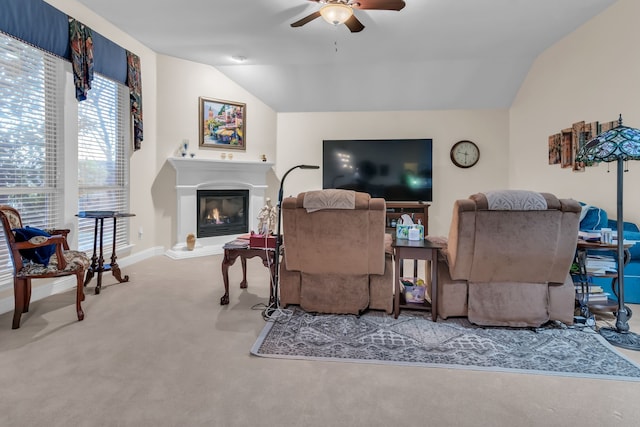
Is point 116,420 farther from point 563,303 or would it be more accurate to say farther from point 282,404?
point 563,303

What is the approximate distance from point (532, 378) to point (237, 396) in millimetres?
1594

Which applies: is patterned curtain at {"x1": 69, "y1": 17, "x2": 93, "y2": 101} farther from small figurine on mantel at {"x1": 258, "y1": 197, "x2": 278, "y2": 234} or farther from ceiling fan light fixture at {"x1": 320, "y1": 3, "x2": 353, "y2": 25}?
ceiling fan light fixture at {"x1": 320, "y1": 3, "x2": 353, "y2": 25}

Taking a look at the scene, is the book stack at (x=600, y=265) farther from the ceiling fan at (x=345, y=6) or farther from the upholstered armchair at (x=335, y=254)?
the ceiling fan at (x=345, y=6)

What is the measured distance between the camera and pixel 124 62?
436cm

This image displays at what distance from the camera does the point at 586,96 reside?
421 cm

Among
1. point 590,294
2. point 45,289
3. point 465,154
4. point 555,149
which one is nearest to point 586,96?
point 555,149

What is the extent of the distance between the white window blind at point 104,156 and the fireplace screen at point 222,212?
1154mm

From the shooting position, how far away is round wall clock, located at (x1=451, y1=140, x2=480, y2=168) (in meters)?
6.33

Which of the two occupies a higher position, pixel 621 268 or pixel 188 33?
pixel 188 33

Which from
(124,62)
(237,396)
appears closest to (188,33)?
(124,62)

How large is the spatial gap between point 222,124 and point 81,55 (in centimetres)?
227

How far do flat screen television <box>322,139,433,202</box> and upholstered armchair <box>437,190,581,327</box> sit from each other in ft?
12.1

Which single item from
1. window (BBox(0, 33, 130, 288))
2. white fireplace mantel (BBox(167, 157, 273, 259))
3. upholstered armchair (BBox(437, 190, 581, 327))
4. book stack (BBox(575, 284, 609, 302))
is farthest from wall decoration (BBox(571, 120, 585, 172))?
window (BBox(0, 33, 130, 288))

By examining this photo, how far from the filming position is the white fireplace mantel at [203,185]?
5293 mm
